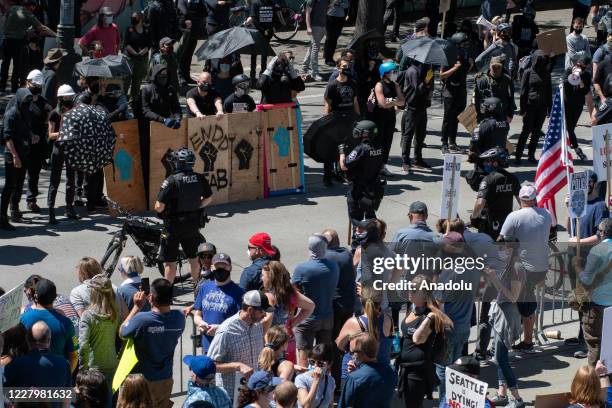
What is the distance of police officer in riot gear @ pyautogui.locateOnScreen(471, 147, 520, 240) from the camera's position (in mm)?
15062

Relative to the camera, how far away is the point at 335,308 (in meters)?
12.5

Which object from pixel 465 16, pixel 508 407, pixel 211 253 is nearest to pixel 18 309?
pixel 211 253

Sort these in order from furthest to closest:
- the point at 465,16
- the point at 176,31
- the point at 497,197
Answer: the point at 465,16 < the point at 176,31 < the point at 497,197

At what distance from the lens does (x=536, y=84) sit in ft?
65.5

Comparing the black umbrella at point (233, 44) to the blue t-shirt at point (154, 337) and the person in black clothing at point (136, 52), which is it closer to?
the person in black clothing at point (136, 52)

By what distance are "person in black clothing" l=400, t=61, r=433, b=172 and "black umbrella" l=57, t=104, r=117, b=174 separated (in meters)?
5.02

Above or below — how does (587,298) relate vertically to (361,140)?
below

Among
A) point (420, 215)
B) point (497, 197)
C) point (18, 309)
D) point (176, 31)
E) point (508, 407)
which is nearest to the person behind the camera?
point (18, 309)

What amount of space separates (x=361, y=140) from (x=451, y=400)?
263 inches

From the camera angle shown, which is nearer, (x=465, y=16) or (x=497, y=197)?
(x=497, y=197)

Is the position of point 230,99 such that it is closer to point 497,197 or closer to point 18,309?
point 497,197

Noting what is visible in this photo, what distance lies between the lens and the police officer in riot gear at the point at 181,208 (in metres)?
14.0

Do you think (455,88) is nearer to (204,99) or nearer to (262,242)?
(204,99)

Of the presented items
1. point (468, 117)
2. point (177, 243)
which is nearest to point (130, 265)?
point (177, 243)
